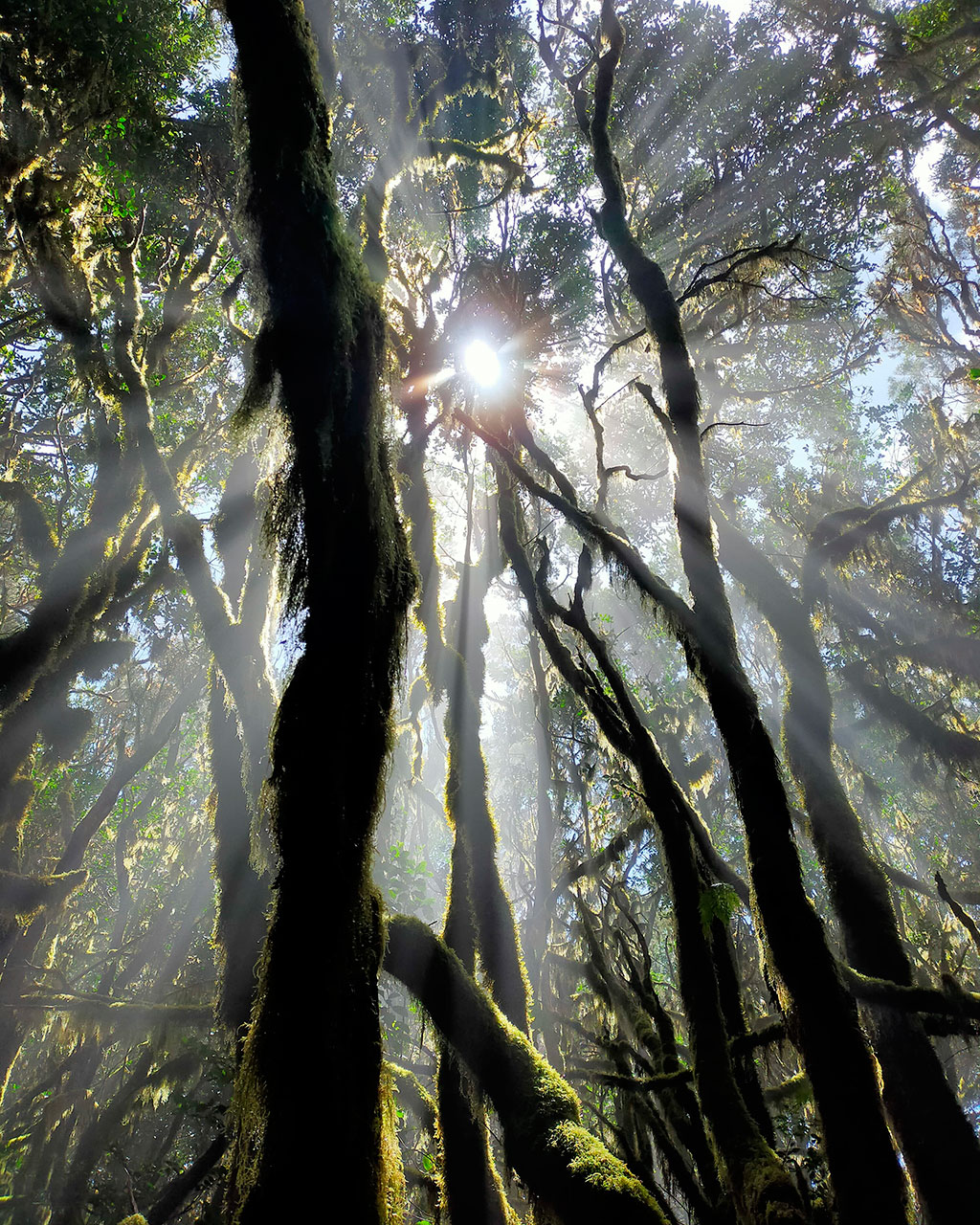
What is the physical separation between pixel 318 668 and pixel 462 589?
200 inches

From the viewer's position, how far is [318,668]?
288 cm

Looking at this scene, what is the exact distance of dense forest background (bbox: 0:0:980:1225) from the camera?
10.2ft

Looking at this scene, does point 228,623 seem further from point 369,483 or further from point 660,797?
point 660,797

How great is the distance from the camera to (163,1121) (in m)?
14.6

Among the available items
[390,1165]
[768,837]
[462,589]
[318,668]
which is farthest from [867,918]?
[318,668]

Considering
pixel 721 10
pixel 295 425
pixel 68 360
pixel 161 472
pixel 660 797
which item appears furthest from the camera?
pixel 721 10

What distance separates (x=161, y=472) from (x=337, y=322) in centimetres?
508

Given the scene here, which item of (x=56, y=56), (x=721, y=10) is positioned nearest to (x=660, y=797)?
(x=56, y=56)

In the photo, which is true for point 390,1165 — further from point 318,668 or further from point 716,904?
point 716,904

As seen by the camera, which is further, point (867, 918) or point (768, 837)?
point (867, 918)

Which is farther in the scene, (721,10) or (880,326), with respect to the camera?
(880,326)

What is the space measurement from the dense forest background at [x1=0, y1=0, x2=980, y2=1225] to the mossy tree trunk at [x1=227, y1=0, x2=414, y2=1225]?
0.07ft

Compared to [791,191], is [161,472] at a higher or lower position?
lower

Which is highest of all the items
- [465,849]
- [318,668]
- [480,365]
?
[480,365]
